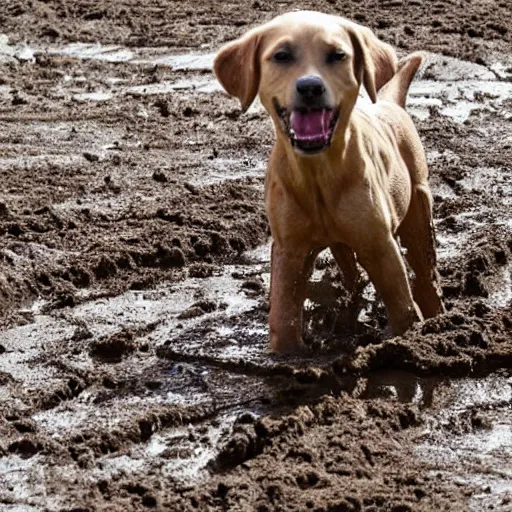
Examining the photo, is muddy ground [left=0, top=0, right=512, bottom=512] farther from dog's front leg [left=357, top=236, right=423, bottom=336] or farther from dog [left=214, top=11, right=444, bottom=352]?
dog [left=214, top=11, right=444, bottom=352]

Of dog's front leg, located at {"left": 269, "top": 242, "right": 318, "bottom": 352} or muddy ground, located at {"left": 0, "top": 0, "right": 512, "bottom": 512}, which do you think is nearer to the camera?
muddy ground, located at {"left": 0, "top": 0, "right": 512, "bottom": 512}

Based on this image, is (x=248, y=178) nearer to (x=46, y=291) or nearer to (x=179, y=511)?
(x=46, y=291)

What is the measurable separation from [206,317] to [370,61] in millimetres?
1816

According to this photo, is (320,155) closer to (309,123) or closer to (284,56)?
(309,123)

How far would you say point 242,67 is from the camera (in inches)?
283

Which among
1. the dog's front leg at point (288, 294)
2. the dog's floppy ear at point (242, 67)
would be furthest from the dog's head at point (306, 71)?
the dog's front leg at point (288, 294)

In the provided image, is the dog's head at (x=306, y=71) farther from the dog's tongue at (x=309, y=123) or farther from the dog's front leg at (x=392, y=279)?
the dog's front leg at (x=392, y=279)

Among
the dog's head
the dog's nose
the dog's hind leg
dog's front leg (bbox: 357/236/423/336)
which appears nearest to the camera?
the dog's nose

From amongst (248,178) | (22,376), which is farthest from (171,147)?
(22,376)

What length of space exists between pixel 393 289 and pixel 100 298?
73.4 inches

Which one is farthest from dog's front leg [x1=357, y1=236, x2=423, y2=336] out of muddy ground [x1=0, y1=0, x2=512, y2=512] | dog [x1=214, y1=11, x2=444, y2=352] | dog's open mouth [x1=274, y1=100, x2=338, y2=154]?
dog's open mouth [x1=274, y1=100, x2=338, y2=154]

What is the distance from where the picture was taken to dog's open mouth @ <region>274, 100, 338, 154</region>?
6.84 meters

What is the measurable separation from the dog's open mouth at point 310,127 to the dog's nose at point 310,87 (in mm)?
84

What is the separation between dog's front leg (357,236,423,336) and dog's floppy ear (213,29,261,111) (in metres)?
0.86
